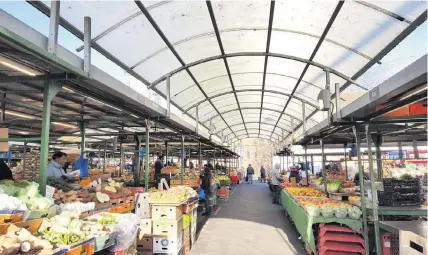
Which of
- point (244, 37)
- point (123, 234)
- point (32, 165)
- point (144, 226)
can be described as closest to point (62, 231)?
point (123, 234)

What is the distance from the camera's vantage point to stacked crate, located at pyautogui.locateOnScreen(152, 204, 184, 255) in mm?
5680

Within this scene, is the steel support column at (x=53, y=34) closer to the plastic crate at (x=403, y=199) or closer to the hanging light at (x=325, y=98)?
the hanging light at (x=325, y=98)

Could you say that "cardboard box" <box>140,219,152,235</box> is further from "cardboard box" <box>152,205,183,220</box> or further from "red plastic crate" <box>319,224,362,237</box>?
"red plastic crate" <box>319,224,362,237</box>

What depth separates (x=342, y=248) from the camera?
223 inches

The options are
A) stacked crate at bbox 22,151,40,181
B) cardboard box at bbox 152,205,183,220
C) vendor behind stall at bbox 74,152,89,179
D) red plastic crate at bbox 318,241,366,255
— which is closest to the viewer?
red plastic crate at bbox 318,241,366,255

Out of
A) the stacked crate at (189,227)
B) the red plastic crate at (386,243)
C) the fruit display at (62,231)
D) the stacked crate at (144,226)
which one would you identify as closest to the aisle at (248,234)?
the stacked crate at (189,227)

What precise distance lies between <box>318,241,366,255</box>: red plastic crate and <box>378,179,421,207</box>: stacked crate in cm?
99

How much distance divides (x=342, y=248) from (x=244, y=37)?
206 inches

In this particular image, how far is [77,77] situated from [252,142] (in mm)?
44969

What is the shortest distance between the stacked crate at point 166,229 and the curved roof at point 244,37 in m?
3.26

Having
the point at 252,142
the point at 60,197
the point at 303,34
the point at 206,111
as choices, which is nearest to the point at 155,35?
the point at 303,34

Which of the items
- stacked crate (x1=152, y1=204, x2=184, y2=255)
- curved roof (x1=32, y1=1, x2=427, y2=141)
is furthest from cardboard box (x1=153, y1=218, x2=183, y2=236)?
curved roof (x1=32, y1=1, x2=427, y2=141)

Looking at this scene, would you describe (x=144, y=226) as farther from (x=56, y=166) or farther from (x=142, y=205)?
(x=56, y=166)

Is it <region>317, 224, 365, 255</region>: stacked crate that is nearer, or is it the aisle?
<region>317, 224, 365, 255</region>: stacked crate
